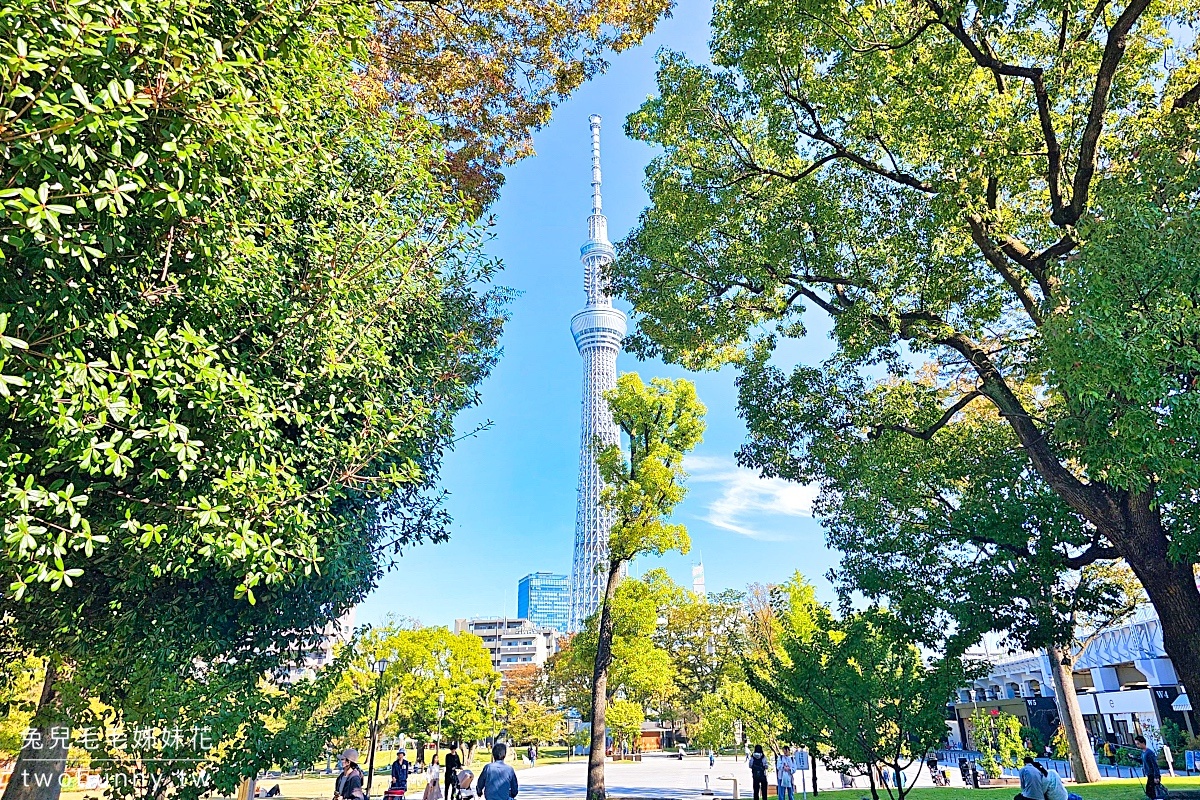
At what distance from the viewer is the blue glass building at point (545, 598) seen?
5846 inches

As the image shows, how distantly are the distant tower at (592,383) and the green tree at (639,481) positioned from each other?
2231 inches

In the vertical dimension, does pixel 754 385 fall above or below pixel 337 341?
above

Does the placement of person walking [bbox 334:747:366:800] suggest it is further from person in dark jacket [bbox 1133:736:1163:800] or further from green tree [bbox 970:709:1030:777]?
green tree [bbox 970:709:1030:777]

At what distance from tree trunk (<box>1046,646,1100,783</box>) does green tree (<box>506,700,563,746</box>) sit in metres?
29.5

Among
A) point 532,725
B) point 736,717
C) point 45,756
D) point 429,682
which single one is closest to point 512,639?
point 532,725

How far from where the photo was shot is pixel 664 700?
42.3 metres

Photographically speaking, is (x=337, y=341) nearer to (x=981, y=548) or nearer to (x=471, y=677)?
(x=981, y=548)

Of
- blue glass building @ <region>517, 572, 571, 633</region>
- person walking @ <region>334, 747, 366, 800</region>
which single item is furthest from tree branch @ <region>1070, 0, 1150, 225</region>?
blue glass building @ <region>517, 572, 571, 633</region>

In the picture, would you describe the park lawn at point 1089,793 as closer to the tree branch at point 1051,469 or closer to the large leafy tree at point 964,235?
the large leafy tree at point 964,235

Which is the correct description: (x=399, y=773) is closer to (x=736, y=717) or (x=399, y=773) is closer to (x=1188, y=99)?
(x=736, y=717)

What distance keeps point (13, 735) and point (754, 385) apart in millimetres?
19493

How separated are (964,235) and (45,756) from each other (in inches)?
447

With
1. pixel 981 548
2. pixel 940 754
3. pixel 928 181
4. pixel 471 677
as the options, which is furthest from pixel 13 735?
pixel 940 754

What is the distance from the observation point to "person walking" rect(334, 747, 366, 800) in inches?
314
